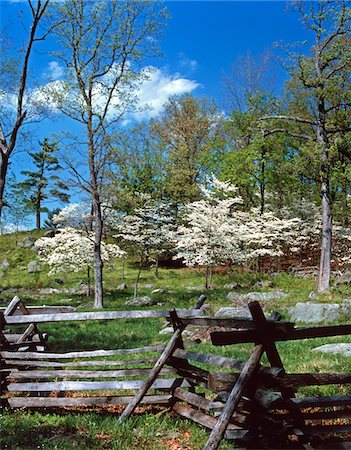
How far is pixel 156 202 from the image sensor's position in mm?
37969

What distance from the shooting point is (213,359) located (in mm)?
5719

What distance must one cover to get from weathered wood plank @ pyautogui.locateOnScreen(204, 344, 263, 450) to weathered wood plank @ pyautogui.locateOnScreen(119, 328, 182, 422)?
182 cm

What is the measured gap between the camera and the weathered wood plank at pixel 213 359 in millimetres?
5301

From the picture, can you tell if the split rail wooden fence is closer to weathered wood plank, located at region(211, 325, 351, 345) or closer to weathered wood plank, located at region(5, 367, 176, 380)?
weathered wood plank, located at region(211, 325, 351, 345)

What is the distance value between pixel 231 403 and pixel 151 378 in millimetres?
1966

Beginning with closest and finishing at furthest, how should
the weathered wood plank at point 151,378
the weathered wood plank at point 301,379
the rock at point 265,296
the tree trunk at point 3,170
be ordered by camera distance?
the weathered wood plank at point 301,379 < the weathered wood plank at point 151,378 < the tree trunk at point 3,170 < the rock at point 265,296

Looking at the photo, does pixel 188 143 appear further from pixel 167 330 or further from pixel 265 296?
pixel 167 330

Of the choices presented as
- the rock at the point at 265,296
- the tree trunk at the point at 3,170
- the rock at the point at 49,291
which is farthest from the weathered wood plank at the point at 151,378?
the rock at the point at 49,291

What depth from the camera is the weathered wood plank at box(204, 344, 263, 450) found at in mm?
4660

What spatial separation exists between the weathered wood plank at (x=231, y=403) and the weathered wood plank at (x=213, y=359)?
0.38m

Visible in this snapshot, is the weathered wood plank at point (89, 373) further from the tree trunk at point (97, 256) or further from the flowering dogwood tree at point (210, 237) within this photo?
the flowering dogwood tree at point (210, 237)

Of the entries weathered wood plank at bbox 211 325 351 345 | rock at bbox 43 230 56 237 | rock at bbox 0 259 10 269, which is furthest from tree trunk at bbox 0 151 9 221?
rock at bbox 43 230 56 237

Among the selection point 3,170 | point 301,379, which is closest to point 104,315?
point 301,379

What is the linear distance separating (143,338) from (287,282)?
54.0 feet
